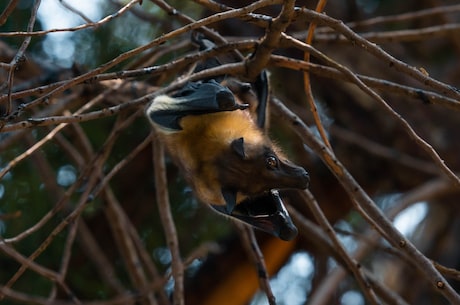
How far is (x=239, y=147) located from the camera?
8.11 ft

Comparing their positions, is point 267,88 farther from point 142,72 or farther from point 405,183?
point 405,183

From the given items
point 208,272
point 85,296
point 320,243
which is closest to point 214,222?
point 208,272

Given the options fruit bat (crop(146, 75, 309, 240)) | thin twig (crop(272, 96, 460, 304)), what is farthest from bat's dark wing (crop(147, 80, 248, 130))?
thin twig (crop(272, 96, 460, 304))

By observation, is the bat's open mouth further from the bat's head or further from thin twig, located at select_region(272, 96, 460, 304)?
thin twig, located at select_region(272, 96, 460, 304)

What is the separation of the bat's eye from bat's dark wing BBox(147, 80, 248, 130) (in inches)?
7.8

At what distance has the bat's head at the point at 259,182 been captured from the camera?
215 centimetres

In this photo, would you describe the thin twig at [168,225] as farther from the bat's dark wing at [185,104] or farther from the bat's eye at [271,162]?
the bat's eye at [271,162]

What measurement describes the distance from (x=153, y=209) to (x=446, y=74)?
68.7 inches

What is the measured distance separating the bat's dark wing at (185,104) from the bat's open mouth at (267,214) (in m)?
0.28

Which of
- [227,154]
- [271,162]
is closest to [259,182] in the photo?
[271,162]

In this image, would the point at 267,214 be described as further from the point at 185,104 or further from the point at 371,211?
the point at 185,104

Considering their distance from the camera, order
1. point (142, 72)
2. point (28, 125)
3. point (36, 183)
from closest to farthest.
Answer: point (28, 125) → point (142, 72) → point (36, 183)

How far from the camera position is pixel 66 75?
3.07 meters

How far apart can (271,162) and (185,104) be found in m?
0.32
